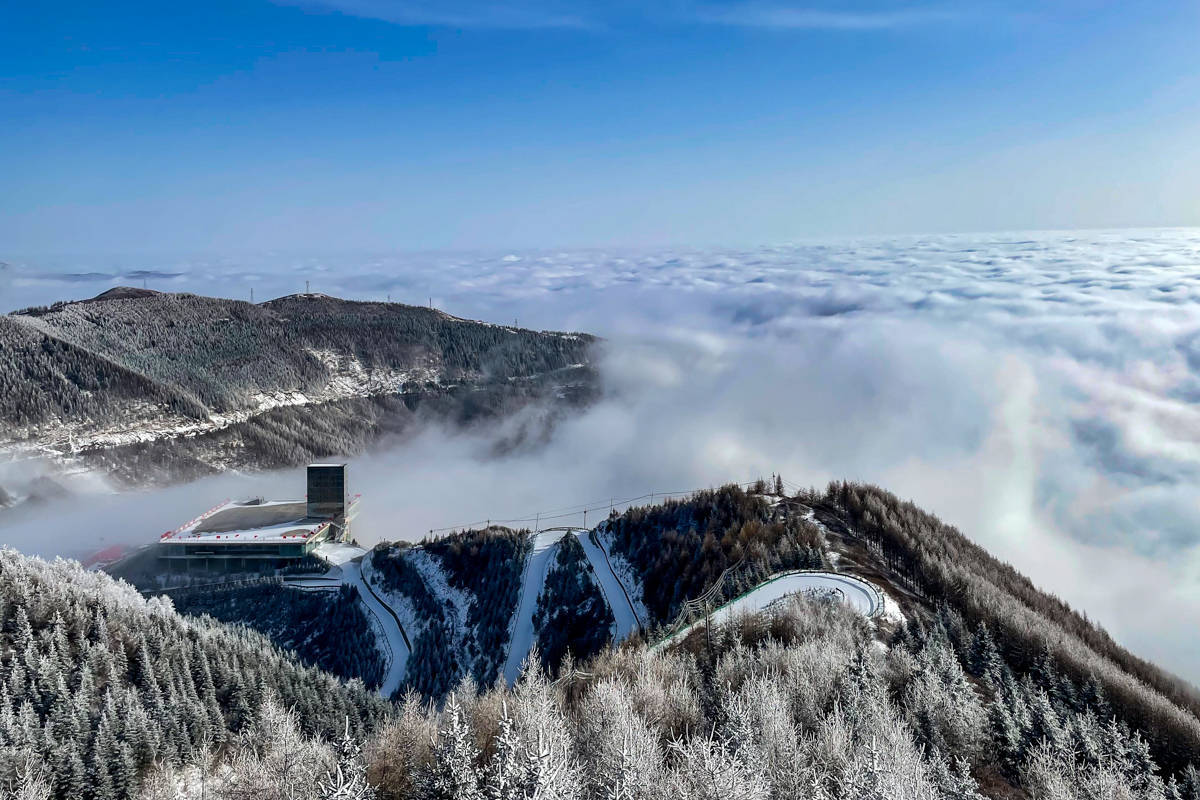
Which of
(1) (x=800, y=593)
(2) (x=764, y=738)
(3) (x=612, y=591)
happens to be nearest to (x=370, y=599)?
(3) (x=612, y=591)

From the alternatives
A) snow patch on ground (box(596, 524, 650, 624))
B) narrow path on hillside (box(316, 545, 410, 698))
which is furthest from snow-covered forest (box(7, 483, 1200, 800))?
narrow path on hillside (box(316, 545, 410, 698))

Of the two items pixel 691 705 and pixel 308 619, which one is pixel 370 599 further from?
pixel 691 705

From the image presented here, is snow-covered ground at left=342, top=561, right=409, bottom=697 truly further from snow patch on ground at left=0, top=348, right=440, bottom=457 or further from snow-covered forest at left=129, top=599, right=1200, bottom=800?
snow patch on ground at left=0, top=348, right=440, bottom=457

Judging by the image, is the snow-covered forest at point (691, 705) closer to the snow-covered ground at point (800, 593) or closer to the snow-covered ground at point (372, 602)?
the snow-covered ground at point (800, 593)

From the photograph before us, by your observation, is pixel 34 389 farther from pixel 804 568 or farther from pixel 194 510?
pixel 804 568

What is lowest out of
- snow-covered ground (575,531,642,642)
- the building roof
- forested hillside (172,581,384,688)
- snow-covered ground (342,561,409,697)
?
forested hillside (172,581,384,688)

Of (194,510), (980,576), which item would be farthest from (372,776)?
(194,510)

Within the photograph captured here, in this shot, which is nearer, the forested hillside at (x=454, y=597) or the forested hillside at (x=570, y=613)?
the forested hillside at (x=570, y=613)

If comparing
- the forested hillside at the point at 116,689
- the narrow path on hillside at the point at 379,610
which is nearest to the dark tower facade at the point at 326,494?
the narrow path on hillside at the point at 379,610
